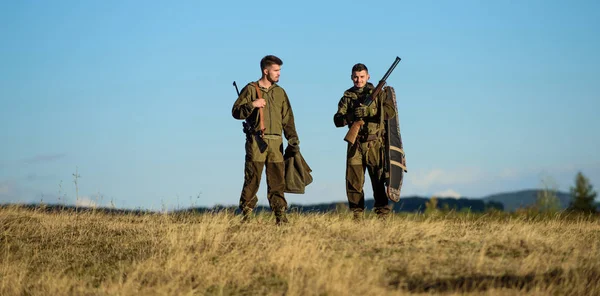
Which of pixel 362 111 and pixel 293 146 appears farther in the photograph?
pixel 293 146

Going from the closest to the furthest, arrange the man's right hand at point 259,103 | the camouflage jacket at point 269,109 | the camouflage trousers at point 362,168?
the man's right hand at point 259,103 → the camouflage jacket at point 269,109 → the camouflage trousers at point 362,168

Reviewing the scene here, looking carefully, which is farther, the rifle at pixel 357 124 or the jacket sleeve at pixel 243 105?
the rifle at pixel 357 124


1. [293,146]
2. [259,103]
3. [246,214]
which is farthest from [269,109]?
[246,214]

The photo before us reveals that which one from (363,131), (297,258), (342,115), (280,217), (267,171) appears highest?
(342,115)

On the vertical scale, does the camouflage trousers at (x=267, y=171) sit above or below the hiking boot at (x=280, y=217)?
above

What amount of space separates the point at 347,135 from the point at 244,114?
5.52 feet

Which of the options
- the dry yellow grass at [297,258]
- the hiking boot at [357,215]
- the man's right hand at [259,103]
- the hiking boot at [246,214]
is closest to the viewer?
the dry yellow grass at [297,258]

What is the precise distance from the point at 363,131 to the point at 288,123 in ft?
3.99

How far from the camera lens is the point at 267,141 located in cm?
1235

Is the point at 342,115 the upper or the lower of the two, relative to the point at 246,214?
upper

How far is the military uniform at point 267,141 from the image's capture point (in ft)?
40.4

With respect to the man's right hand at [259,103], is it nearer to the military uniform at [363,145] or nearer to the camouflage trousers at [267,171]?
the camouflage trousers at [267,171]

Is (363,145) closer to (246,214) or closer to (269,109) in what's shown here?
(269,109)

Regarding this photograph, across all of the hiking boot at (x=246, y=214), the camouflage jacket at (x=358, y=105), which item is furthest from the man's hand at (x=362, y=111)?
the hiking boot at (x=246, y=214)
